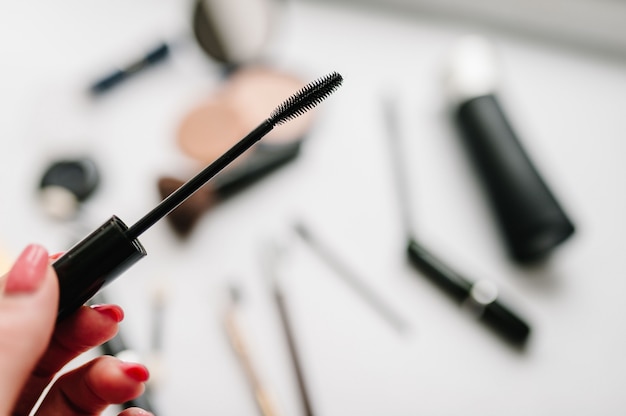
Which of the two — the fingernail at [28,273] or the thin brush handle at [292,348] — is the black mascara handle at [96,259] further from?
the thin brush handle at [292,348]

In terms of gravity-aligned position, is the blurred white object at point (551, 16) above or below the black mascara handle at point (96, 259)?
above

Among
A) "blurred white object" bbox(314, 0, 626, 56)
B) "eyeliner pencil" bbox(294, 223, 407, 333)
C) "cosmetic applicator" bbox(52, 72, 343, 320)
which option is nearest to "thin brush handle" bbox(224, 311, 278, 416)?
"eyeliner pencil" bbox(294, 223, 407, 333)

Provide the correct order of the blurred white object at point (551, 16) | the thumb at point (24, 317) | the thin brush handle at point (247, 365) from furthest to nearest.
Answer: the blurred white object at point (551, 16), the thin brush handle at point (247, 365), the thumb at point (24, 317)

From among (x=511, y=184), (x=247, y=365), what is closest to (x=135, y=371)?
(x=247, y=365)

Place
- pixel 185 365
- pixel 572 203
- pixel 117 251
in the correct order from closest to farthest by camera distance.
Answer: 1. pixel 117 251
2. pixel 185 365
3. pixel 572 203

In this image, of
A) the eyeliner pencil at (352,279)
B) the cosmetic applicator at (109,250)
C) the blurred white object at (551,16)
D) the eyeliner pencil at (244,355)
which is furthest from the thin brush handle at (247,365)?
the blurred white object at (551,16)

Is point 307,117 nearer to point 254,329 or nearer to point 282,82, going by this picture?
point 282,82

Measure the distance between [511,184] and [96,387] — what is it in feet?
1.48

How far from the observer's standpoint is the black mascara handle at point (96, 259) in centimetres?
31

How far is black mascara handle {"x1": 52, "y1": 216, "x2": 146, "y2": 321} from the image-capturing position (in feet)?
1.01

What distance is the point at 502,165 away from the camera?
1.89ft

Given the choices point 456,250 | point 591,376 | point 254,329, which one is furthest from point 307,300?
point 591,376

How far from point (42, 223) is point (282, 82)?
0.34 metres

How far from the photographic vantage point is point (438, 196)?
0.61 m
